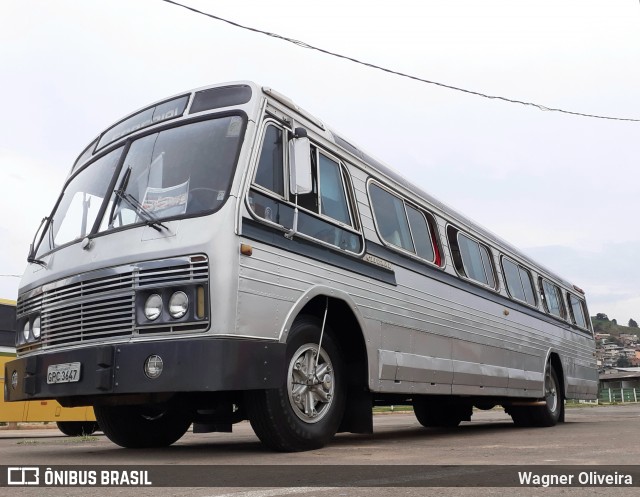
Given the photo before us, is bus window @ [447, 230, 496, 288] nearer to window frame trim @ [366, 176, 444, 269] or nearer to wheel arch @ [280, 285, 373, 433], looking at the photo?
window frame trim @ [366, 176, 444, 269]

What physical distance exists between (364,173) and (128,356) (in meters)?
3.25

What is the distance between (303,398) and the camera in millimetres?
5746

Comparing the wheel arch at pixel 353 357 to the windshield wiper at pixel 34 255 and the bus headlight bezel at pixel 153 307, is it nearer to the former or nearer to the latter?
the bus headlight bezel at pixel 153 307

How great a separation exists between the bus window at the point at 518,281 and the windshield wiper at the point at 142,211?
22.8ft

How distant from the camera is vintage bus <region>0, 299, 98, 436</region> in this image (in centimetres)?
1373

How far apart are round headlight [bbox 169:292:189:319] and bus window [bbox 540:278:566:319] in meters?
9.39

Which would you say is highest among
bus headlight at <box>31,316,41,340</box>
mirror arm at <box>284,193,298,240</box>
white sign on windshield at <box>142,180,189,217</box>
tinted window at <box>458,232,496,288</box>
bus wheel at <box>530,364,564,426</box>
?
tinted window at <box>458,232,496,288</box>

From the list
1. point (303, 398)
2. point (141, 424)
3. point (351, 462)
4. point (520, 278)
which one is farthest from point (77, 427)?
point (351, 462)

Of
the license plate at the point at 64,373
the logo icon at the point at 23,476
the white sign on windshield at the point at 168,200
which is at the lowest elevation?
the logo icon at the point at 23,476

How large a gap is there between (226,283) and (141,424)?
2.58m

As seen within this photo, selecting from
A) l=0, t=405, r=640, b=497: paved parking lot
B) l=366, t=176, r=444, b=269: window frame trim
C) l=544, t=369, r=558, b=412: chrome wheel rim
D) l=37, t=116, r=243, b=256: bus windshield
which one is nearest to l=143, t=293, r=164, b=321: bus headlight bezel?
l=37, t=116, r=243, b=256: bus windshield

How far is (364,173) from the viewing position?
24.2 feet

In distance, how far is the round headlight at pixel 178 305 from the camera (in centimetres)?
509

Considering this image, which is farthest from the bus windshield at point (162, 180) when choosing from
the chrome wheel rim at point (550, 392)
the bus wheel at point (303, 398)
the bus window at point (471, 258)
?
the chrome wheel rim at point (550, 392)
